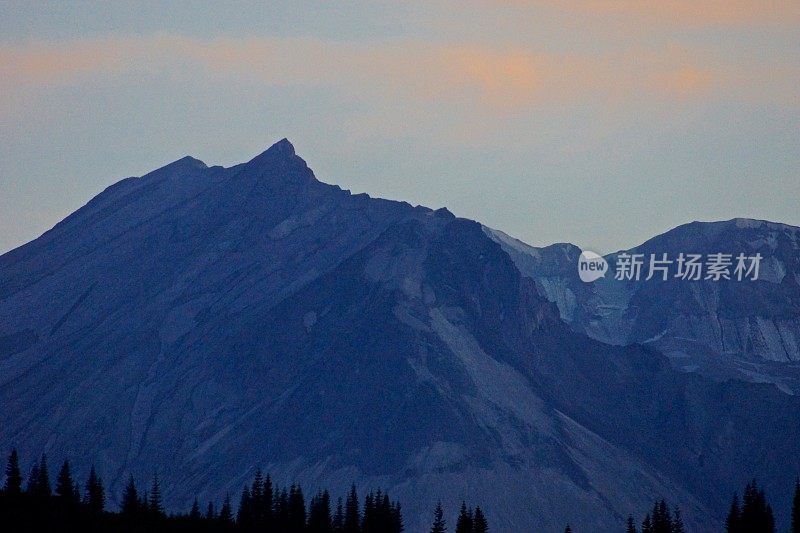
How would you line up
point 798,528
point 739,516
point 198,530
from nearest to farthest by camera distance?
point 798,528 → point 739,516 → point 198,530

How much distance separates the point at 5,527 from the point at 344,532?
40.9 m

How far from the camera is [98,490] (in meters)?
189

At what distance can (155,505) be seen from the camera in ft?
633

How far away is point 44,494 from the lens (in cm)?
18200

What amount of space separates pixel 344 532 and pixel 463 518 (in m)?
12.5

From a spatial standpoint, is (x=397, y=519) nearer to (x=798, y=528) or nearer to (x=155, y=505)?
(x=155, y=505)

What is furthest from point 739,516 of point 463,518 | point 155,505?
point 155,505

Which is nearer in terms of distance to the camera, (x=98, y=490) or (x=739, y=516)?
(x=739, y=516)

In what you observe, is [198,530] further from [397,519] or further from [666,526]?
[666,526]

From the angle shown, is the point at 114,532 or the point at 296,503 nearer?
the point at 114,532

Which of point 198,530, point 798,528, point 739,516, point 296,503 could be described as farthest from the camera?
point 296,503

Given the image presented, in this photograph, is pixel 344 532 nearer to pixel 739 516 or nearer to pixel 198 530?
pixel 198 530

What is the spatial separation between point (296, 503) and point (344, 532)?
668cm

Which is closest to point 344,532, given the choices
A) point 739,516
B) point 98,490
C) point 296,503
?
point 296,503
